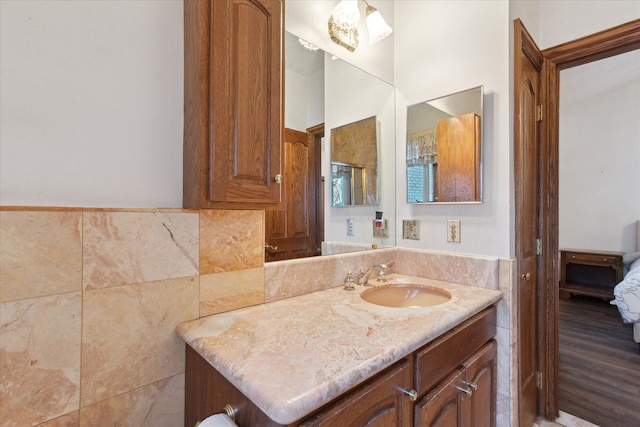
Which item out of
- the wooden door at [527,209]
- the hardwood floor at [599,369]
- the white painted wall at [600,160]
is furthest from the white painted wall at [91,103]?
the white painted wall at [600,160]

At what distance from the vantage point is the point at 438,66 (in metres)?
1.65

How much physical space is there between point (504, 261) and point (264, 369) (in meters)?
1.26

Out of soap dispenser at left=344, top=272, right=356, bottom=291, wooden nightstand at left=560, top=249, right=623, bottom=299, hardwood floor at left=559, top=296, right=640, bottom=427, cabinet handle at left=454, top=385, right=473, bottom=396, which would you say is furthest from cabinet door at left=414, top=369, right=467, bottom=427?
wooden nightstand at left=560, top=249, right=623, bottom=299

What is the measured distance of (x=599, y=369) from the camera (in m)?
2.22

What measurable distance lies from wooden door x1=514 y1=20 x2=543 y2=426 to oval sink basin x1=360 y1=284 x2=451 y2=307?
40cm

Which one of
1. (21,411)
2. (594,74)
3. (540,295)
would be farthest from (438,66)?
(594,74)

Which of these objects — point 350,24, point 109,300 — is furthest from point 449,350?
point 350,24

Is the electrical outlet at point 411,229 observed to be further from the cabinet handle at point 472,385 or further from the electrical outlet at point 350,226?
the cabinet handle at point 472,385

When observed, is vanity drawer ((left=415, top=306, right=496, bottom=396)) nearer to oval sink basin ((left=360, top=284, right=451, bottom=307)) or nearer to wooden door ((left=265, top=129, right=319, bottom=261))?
oval sink basin ((left=360, top=284, right=451, bottom=307))

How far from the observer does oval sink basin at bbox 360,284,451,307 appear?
142 cm

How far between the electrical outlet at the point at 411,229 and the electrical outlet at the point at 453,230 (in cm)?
18

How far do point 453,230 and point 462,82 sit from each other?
2.61 ft

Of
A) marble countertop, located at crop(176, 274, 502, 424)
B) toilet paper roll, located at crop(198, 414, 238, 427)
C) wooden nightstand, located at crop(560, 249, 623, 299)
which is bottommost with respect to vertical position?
wooden nightstand, located at crop(560, 249, 623, 299)

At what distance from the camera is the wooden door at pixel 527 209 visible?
4.68 ft
